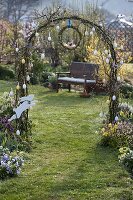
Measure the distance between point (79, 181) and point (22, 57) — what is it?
8.51ft

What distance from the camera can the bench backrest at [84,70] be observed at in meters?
13.5

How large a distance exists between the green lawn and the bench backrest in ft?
12.5

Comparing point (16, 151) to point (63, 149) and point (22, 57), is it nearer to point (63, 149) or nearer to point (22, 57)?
point (63, 149)

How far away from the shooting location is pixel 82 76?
559 inches

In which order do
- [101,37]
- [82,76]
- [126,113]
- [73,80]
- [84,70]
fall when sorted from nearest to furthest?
[101,37]
[126,113]
[73,80]
[84,70]
[82,76]

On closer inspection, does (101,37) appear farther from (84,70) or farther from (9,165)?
(84,70)

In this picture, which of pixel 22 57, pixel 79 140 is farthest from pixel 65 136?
pixel 22 57

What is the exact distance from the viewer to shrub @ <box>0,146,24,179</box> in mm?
5715

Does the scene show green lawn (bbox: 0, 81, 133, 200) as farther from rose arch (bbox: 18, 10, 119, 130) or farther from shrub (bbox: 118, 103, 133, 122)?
rose arch (bbox: 18, 10, 119, 130)

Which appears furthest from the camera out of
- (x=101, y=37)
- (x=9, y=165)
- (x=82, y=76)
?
(x=82, y=76)

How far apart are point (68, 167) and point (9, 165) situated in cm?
89

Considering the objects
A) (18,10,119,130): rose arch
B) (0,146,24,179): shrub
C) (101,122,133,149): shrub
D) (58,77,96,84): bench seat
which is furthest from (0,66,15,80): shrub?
(0,146,24,179): shrub

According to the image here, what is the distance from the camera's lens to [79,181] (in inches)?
221

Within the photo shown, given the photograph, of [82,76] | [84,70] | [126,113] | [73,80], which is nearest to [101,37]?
[126,113]
